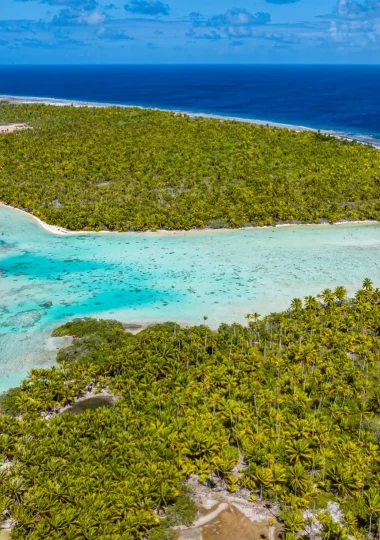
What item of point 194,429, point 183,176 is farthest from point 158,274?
point 183,176

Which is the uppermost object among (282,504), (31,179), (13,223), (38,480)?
(31,179)

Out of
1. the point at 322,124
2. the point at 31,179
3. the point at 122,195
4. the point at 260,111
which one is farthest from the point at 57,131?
the point at 260,111

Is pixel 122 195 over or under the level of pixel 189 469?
over

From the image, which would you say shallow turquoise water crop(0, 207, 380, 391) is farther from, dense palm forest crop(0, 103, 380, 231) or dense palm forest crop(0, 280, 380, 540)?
dense palm forest crop(0, 280, 380, 540)

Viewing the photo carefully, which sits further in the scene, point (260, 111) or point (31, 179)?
point (260, 111)

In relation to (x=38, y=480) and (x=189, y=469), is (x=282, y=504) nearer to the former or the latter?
(x=189, y=469)

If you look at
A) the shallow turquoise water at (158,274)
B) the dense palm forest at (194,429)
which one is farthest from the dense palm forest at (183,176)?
the dense palm forest at (194,429)

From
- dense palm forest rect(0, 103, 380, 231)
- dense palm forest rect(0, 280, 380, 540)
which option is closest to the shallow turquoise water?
dense palm forest rect(0, 103, 380, 231)

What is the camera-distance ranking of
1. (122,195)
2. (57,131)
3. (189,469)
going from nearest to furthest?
(189,469) < (122,195) < (57,131)
